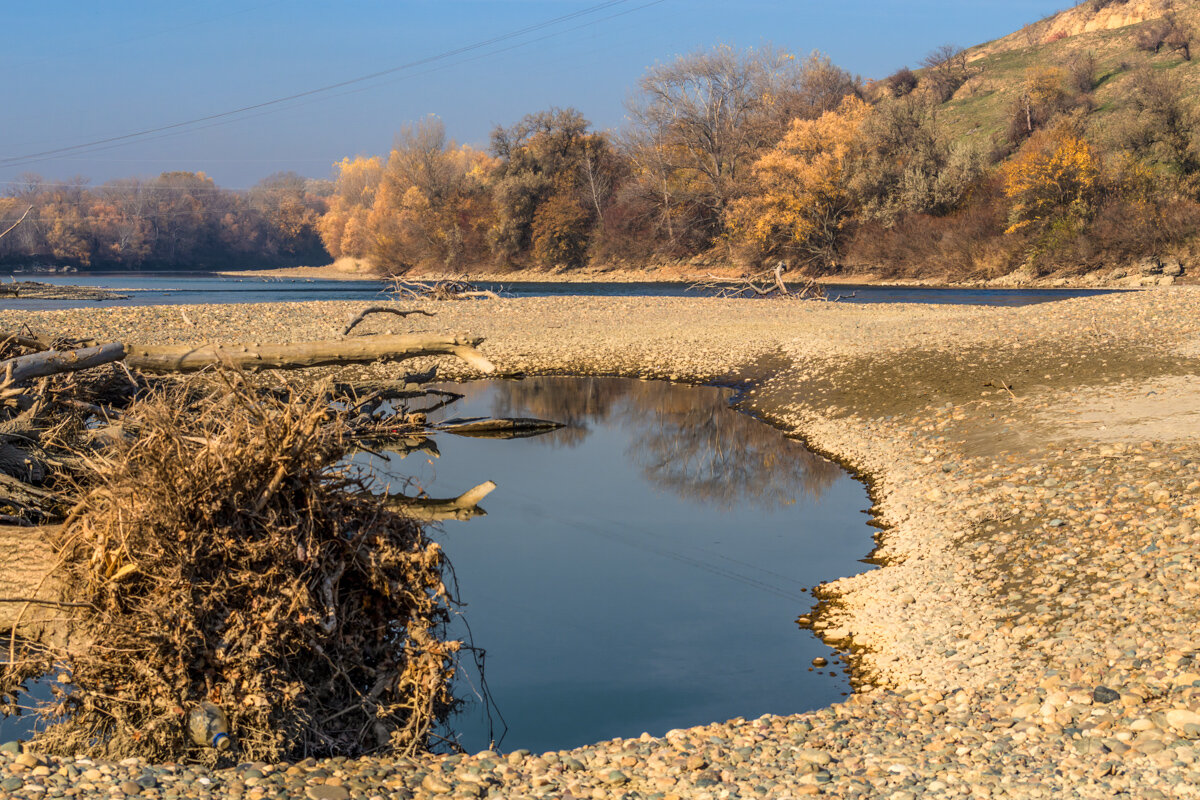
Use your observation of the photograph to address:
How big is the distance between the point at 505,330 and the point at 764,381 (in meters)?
8.71

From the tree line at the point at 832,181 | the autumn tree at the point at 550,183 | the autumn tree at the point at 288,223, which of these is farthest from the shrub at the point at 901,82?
the autumn tree at the point at 288,223

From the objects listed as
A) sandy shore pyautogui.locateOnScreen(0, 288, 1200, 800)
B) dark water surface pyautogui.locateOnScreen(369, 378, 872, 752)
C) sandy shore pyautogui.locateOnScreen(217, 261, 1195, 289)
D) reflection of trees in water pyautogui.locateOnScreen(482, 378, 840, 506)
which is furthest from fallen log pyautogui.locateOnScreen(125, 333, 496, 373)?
sandy shore pyautogui.locateOnScreen(217, 261, 1195, 289)

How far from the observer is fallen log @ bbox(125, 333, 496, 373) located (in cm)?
1016

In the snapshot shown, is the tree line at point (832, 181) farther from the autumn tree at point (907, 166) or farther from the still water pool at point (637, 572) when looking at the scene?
the still water pool at point (637, 572)

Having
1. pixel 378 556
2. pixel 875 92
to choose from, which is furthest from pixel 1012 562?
pixel 875 92

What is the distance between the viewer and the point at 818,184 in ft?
168

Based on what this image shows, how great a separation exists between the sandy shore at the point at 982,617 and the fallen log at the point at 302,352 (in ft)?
3.42

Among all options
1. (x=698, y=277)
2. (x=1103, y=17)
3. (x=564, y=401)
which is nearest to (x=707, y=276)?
(x=698, y=277)

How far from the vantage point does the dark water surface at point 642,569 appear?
602cm

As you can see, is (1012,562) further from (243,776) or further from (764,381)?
(764,381)

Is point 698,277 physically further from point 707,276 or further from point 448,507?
point 448,507

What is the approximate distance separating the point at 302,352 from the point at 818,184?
44.5 meters

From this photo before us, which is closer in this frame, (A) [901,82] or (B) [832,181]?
(B) [832,181]

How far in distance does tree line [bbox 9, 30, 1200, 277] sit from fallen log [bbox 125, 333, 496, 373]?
122ft
